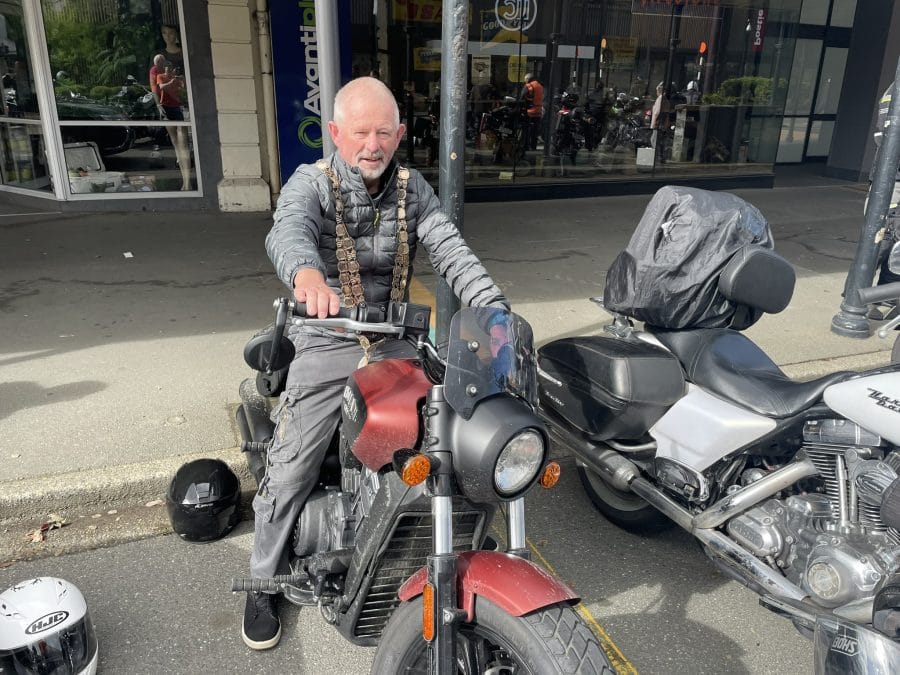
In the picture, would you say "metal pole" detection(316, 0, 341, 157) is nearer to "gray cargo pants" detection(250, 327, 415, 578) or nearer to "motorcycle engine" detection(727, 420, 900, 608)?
"gray cargo pants" detection(250, 327, 415, 578)

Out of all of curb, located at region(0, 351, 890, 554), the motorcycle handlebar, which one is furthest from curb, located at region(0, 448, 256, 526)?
the motorcycle handlebar

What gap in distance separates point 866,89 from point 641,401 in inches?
533

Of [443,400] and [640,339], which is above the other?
[443,400]

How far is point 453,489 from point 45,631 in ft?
4.89

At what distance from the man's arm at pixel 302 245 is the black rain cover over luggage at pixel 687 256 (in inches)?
57.5

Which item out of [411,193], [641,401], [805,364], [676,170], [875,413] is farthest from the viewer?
[676,170]

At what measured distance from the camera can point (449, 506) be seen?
71.3 inches

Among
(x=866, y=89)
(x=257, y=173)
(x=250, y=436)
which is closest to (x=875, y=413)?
(x=250, y=436)

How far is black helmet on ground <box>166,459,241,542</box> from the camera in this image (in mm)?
3182

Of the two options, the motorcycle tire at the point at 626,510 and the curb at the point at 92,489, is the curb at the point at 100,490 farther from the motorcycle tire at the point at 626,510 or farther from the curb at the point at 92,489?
the motorcycle tire at the point at 626,510

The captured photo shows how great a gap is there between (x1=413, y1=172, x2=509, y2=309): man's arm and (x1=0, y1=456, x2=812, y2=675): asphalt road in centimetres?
141

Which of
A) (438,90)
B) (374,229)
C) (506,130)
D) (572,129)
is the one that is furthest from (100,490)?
(572,129)

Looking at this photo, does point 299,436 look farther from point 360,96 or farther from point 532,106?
point 532,106

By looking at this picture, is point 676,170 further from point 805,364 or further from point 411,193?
point 411,193
